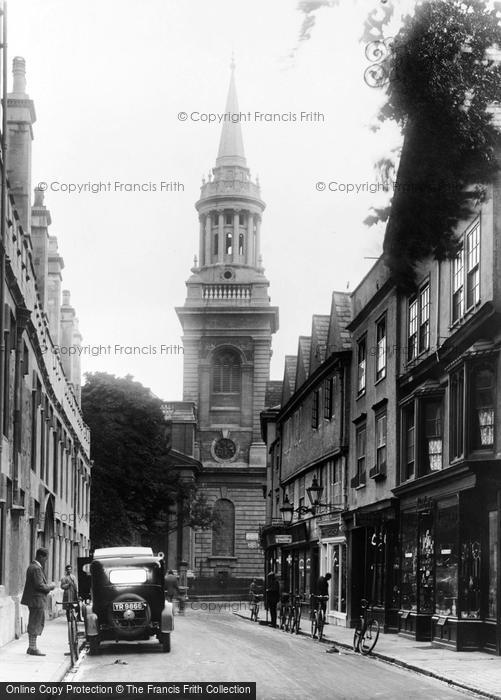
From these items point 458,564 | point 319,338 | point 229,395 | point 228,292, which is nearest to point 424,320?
point 458,564

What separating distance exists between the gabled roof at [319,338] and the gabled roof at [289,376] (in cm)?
833

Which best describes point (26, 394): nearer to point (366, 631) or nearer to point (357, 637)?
point (357, 637)

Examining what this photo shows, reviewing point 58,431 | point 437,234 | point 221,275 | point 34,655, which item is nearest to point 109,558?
point 34,655

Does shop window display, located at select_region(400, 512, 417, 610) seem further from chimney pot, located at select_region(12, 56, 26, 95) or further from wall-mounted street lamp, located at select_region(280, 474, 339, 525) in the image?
chimney pot, located at select_region(12, 56, 26, 95)

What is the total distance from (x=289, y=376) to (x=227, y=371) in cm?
2901

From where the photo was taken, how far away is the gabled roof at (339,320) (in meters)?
36.5

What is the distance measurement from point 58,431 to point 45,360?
20.1 feet

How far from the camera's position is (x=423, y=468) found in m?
26.7

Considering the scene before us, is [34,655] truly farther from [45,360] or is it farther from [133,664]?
[45,360]

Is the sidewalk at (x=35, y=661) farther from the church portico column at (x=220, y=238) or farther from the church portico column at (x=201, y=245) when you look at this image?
the church portico column at (x=220, y=238)

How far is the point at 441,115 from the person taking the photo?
620 inches

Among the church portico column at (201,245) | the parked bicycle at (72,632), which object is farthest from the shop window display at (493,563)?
the church portico column at (201,245)

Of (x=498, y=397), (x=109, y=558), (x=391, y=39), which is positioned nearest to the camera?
(x=391, y=39)

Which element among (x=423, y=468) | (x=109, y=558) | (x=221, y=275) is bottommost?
(x=109, y=558)
